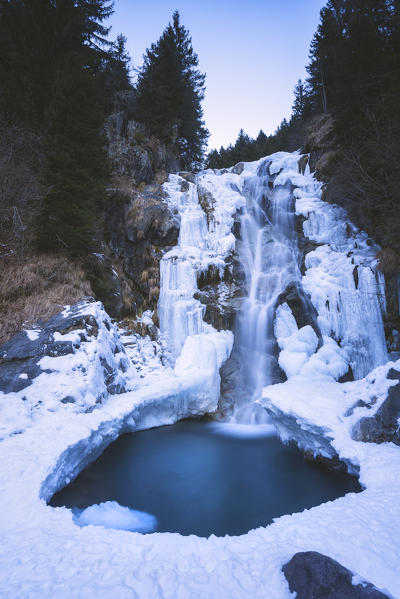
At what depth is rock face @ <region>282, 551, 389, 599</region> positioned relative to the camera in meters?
2.10

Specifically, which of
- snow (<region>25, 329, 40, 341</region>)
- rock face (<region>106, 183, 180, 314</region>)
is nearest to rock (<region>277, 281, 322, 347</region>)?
rock face (<region>106, 183, 180, 314</region>)

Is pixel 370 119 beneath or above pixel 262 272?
above

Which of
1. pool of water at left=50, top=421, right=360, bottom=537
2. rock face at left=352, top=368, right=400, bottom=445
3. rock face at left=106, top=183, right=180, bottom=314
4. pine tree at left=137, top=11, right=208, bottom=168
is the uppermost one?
pine tree at left=137, top=11, right=208, bottom=168

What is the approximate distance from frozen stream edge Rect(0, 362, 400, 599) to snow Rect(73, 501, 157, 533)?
71cm

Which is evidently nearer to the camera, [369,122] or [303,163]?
[369,122]

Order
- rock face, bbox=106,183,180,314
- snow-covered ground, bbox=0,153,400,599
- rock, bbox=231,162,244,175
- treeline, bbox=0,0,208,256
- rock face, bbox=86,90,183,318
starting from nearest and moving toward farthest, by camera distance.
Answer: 1. snow-covered ground, bbox=0,153,400,599
2. treeline, bbox=0,0,208,256
3. rock face, bbox=86,90,183,318
4. rock face, bbox=106,183,180,314
5. rock, bbox=231,162,244,175

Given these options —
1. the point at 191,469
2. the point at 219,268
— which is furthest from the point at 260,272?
the point at 191,469

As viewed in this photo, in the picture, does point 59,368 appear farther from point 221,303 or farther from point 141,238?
point 141,238

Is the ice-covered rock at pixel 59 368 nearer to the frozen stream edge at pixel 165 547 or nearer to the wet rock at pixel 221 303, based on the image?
the frozen stream edge at pixel 165 547

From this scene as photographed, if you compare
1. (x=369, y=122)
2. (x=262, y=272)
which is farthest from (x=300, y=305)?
(x=369, y=122)

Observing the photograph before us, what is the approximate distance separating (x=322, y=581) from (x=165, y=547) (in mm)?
1642

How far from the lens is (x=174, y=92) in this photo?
20.2 m

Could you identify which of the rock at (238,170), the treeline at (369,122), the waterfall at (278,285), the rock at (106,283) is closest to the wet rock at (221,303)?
the waterfall at (278,285)

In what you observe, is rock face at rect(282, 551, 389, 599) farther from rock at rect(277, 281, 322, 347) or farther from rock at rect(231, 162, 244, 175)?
rock at rect(231, 162, 244, 175)
